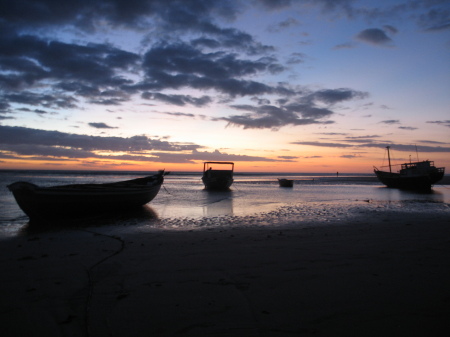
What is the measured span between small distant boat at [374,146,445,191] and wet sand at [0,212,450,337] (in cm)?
3079

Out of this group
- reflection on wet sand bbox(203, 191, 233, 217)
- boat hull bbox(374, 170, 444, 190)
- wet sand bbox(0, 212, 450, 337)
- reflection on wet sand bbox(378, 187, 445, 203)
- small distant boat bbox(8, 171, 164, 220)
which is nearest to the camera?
wet sand bbox(0, 212, 450, 337)

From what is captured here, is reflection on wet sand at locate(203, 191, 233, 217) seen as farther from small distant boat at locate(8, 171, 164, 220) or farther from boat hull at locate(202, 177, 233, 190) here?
boat hull at locate(202, 177, 233, 190)

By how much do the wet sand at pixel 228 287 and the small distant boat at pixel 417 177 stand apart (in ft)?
101

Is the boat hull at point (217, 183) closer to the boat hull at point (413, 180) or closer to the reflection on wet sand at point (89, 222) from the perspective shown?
the reflection on wet sand at point (89, 222)

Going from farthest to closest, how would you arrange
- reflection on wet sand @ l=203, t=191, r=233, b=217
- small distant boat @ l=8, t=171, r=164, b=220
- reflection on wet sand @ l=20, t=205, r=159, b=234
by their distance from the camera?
reflection on wet sand @ l=203, t=191, r=233, b=217, small distant boat @ l=8, t=171, r=164, b=220, reflection on wet sand @ l=20, t=205, r=159, b=234

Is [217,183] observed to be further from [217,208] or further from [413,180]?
[413,180]

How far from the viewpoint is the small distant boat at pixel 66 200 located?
1022cm

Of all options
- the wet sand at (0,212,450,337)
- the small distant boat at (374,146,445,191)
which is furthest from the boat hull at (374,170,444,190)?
the wet sand at (0,212,450,337)

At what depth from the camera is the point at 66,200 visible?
1085 cm

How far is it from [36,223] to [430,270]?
12109mm

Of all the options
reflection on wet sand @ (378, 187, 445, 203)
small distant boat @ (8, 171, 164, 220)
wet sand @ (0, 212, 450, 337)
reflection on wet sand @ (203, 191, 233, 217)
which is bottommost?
reflection on wet sand @ (378, 187, 445, 203)

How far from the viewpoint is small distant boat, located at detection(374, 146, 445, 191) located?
106 ft

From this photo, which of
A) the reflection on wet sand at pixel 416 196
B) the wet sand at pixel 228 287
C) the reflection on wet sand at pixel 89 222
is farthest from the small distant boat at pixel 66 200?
the reflection on wet sand at pixel 416 196

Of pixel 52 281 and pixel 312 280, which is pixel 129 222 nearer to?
pixel 52 281
